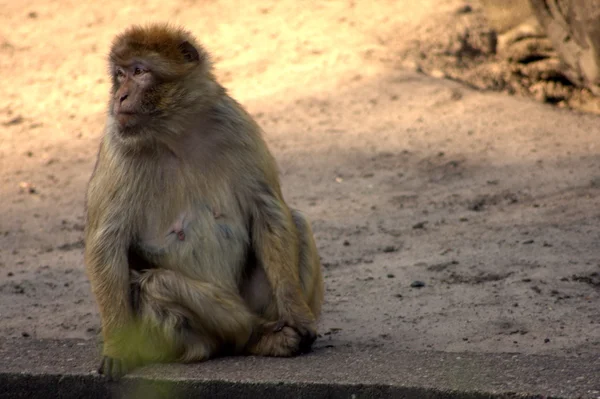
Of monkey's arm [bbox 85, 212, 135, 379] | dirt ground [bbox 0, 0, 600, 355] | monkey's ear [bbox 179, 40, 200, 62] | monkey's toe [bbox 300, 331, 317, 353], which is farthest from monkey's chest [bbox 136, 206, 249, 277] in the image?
dirt ground [bbox 0, 0, 600, 355]

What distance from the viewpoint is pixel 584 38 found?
820 centimetres

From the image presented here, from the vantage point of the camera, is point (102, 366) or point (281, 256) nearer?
point (102, 366)

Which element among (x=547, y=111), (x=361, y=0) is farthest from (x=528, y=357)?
(x=361, y=0)

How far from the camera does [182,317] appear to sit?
184 inches

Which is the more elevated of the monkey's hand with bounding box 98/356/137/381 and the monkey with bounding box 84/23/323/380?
the monkey with bounding box 84/23/323/380

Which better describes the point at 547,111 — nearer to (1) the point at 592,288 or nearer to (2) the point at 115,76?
(1) the point at 592,288

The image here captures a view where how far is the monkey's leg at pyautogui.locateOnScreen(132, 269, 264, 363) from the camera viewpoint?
4.64 meters

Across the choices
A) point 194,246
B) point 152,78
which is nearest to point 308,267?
point 194,246

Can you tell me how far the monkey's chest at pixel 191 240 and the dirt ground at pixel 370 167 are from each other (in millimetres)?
845

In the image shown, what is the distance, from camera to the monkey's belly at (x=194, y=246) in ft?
15.6

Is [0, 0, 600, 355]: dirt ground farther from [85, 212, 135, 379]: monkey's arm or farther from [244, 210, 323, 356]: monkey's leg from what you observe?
[85, 212, 135, 379]: monkey's arm

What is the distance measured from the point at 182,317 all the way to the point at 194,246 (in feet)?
1.08

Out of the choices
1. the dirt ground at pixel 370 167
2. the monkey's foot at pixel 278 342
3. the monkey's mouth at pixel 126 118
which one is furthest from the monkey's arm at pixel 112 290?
the dirt ground at pixel 370 167

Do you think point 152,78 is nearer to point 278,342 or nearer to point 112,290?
point 112,290
